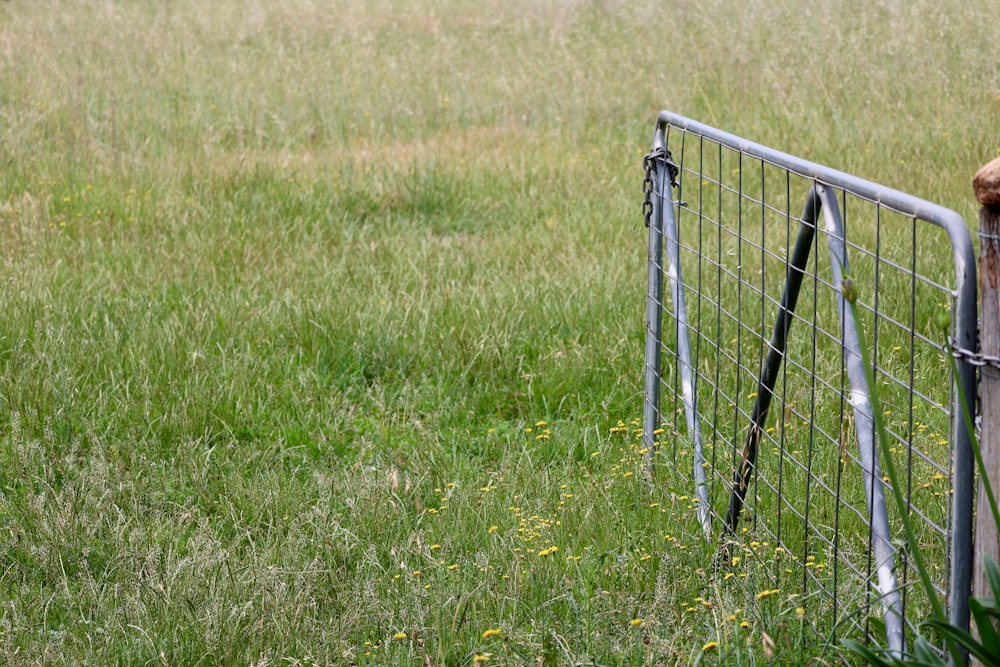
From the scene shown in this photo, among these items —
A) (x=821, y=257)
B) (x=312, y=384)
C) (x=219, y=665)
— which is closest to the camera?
(x=219, y=665)

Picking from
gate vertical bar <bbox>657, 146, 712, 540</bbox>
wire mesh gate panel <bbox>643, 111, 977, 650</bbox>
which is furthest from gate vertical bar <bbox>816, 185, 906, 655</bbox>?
gate vertical bar <bbox>657, 146, 712, 540</bbox>

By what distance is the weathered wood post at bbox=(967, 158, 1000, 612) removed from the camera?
1.62 meters

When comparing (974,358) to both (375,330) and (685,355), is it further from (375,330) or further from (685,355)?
(375,330)

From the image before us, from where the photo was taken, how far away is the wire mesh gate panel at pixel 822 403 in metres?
1.98

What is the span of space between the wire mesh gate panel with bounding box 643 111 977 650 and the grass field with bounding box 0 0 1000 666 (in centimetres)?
18

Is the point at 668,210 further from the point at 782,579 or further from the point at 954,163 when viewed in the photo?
the point at 954,163

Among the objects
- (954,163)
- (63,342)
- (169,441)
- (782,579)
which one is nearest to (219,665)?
(782,579)

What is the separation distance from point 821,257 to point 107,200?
440 centimetres

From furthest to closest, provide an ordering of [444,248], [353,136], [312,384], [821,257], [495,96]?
[495,96] → [353,136] → [444,248] → [821,257] → [312,384]

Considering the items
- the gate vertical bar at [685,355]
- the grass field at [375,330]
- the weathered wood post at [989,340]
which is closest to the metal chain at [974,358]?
the weathered wood post at [989,340]

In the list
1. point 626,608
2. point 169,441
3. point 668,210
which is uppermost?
point 668,210

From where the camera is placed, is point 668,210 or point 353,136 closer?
point 668,210

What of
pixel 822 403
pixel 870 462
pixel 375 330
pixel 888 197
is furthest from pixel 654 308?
pixel 375 330

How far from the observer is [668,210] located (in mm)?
3295
